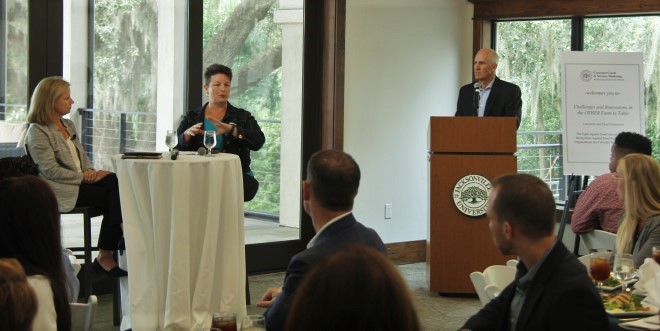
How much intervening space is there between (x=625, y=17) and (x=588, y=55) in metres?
0.68

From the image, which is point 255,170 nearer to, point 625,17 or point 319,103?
point 319,103

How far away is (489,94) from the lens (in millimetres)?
6781

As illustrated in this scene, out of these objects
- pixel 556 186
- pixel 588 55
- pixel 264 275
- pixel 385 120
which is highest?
pixel 588 55

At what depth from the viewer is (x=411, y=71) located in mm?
7746

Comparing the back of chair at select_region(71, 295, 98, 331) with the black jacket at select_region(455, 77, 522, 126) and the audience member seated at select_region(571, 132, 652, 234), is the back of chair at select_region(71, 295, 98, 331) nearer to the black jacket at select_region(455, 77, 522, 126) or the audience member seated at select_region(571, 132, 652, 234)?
the audience member seated at select_region(571, 132, 652, 234)

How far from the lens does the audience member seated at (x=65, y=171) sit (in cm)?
525

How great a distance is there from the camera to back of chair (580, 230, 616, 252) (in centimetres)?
551

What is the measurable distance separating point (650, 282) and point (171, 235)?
239 centimetres

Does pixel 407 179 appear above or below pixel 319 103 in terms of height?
below

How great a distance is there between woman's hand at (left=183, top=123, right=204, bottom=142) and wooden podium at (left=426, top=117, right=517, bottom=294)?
167 cm

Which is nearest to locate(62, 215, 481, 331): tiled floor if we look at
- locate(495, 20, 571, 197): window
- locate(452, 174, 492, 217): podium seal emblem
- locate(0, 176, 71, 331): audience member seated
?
locate(452, 174, 492, 217): podium seal emblem

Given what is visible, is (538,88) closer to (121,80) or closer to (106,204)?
(121,80)

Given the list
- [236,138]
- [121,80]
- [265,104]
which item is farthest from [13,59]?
[265,104]

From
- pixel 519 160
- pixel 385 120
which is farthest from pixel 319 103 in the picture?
pixel 519 160
